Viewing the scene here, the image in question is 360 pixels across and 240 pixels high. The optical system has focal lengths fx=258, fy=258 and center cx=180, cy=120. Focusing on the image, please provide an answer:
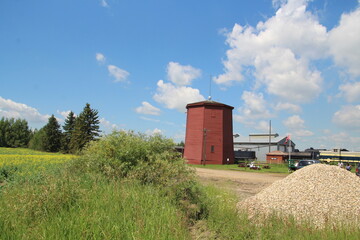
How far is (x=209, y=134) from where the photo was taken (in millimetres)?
40625

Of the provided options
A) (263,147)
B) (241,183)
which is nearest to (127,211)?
(241,183)

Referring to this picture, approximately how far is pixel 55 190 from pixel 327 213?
739 centimetres

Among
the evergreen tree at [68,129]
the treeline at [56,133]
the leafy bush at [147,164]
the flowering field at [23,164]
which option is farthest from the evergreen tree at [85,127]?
the leafy bush at [147,164]

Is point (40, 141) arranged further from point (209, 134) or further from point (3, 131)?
point (209, 134)

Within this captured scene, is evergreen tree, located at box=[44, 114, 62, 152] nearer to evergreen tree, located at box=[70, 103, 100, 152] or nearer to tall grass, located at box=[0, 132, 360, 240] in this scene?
evergreen tree, located at box=[70, 103, 100, 152]

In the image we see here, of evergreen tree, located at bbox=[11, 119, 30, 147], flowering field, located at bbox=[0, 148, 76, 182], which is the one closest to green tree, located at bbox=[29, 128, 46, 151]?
evergreen tree, located at bbox=[11, 119, 30, 147]

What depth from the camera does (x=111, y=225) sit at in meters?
4.25

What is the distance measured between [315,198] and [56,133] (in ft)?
204

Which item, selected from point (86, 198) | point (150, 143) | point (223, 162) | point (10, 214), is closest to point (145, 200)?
point (86, 198)

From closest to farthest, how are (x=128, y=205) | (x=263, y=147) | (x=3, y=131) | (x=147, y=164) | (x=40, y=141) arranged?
1. (x=128, y=205)
2. (x=147, y=164)
3. (x=263, y=147)
4. (x=40, y=141)
5. (x=3, y=131)

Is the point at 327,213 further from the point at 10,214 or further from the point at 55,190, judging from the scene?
the point at 10,214

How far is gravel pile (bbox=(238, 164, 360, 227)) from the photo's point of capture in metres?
7.52

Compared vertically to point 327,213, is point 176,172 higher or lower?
higher

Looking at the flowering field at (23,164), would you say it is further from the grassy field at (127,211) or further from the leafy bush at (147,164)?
the grassy field at (127,211)
